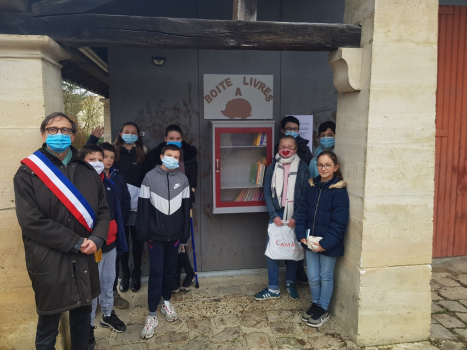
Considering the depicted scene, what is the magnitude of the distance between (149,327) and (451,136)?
189 inches

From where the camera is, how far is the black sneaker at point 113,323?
367 centimetres

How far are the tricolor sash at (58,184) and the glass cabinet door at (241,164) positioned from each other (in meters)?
2.18

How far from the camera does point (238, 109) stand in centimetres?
482

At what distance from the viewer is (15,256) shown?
306 centimetres

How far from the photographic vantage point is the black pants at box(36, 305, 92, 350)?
2.72 m

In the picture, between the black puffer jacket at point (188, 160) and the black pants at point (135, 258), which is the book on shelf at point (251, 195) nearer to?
the black puffer jacket at point (188, 160)

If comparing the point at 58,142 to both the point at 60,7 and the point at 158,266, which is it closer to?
the point at 60,7

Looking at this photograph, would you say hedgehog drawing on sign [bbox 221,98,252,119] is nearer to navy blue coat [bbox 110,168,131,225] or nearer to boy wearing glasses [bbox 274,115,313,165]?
boy wearing glasses [bbox 274,115,313,165]

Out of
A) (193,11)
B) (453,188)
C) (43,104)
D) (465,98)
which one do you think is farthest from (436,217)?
(43,104)

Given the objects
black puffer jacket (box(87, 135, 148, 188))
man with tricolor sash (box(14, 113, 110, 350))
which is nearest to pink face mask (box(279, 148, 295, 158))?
black puffer jacket (box(87, 135, 148, 188))

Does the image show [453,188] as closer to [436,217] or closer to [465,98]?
[436,217]

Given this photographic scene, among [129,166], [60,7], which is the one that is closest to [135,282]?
[129,166]

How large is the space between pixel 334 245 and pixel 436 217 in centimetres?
272

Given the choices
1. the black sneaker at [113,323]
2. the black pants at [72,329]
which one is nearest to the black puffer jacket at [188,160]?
the black sneaker at [113,323]
